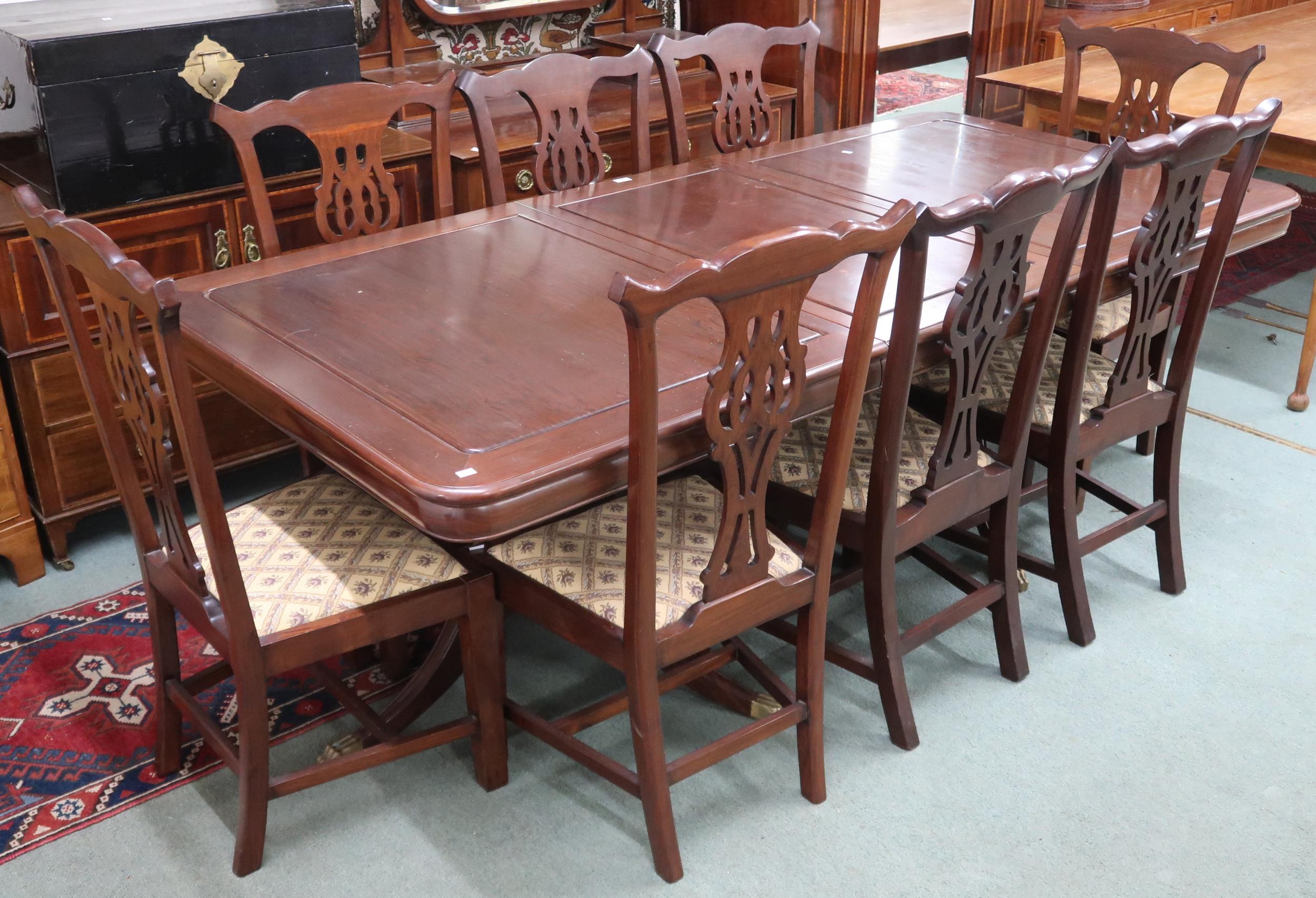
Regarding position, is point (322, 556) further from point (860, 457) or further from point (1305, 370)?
point (1305, 370)

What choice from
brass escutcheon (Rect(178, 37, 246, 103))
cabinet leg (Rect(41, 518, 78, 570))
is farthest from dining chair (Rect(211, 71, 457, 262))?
cabinet leg (Rect(41, 518, 78, 570))

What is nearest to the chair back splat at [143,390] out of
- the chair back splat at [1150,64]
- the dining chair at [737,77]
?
the dining chair at [737,77]

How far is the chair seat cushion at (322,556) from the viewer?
5.66 ft

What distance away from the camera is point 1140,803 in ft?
6.49

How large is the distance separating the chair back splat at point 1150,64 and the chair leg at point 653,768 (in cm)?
193

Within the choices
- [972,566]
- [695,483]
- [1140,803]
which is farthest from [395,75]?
[1140,803]

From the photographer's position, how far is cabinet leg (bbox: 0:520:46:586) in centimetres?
252

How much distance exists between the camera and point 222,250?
261 cm

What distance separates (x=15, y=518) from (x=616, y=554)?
4.71ft

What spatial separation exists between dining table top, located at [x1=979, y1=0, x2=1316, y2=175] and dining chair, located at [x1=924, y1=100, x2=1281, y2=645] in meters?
1.00

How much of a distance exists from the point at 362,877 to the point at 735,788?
2.00 feet

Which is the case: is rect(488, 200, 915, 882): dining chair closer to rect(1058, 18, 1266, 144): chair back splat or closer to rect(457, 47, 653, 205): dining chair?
rect(457, 47, 653, 205): dining chair

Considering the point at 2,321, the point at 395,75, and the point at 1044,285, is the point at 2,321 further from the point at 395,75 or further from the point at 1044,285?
the point at 1044,285

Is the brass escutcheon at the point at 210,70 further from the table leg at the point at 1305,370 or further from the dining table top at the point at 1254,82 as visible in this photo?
the table leg at the point at 1305,370
